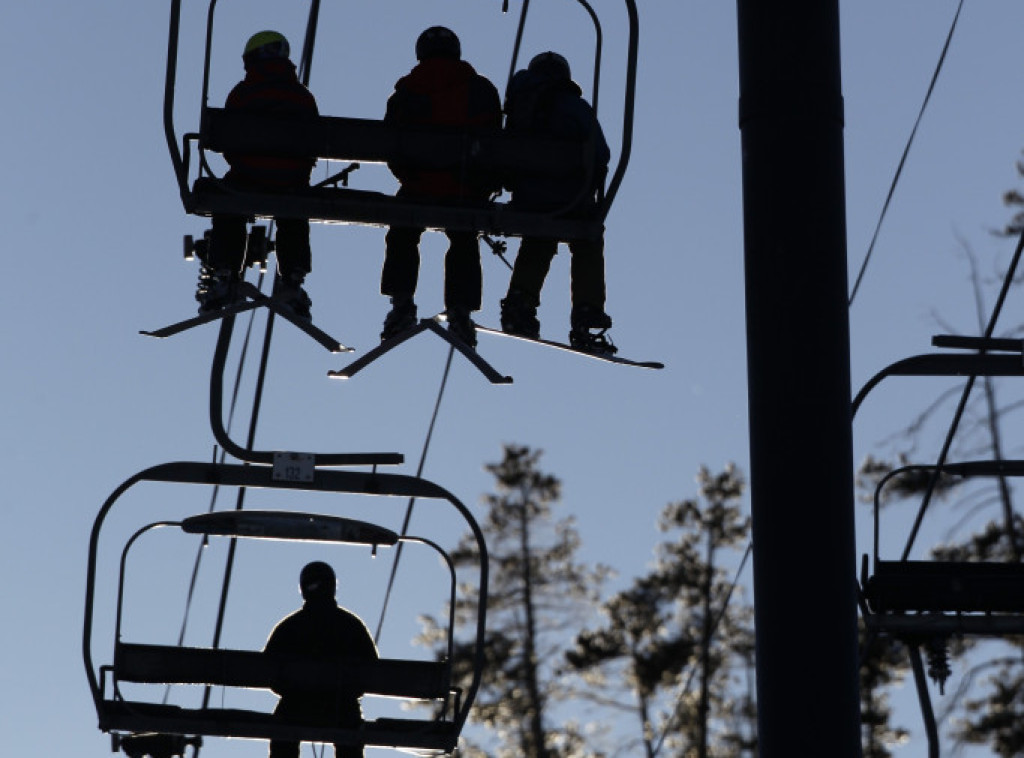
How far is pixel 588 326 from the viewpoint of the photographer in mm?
9656

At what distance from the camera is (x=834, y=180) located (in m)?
6.75

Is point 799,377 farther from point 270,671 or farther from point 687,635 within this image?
point 687,635

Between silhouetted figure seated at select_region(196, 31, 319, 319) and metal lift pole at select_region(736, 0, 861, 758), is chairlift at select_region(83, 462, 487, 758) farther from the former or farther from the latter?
metal lift pole at select_region(736, 0, 861, 758)

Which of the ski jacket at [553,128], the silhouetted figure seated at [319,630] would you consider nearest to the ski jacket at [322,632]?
the silhouetted figure seated at [319,630]

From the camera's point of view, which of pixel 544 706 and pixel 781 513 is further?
pixel 544 706

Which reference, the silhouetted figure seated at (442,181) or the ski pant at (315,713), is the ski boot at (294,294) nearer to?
the silhouetted figure seated at (442,181)

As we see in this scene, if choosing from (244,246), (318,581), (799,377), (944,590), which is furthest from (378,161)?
(799,377)

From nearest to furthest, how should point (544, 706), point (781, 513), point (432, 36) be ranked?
1. point (781, 513)
2. point (432, 36)
3. point (544, 706)

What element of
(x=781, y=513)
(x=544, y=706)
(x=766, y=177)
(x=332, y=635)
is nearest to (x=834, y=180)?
(x=766, y=177)

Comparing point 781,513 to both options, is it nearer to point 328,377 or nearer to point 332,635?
point 328,377

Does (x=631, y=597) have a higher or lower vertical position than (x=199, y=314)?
higher

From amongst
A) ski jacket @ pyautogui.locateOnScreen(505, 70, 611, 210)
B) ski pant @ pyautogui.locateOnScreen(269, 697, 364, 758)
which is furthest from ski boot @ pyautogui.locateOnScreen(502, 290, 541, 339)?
ski pant @ pyautogui.locateOnScreen(269, 697, 364, 758)

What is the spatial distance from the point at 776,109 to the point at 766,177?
0.17m

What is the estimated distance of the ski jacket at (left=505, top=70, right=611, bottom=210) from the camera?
29.8 feet
